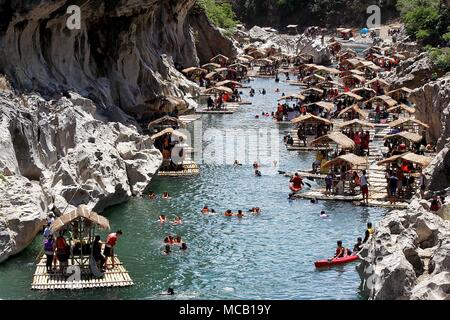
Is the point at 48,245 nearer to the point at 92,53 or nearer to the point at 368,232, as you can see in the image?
the point at 368,232

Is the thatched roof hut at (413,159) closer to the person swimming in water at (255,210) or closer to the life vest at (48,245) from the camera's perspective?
the person swimming in water at (255,210)

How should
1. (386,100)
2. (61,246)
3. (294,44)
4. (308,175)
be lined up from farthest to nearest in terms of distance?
(294,44), (386,100), (308,175), (61,246)

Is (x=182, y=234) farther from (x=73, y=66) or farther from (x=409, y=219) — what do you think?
(x=73, y=66)

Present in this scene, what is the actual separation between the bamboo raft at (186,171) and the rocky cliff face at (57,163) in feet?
3.79

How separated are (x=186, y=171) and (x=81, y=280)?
65.4 feet

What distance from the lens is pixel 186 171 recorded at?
5247 centimetres

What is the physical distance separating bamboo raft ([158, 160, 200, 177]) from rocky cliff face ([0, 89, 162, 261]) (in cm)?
115

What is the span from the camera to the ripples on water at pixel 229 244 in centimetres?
3328

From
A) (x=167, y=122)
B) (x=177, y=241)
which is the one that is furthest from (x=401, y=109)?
(x=177, y=241)

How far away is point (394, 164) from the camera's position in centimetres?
4816

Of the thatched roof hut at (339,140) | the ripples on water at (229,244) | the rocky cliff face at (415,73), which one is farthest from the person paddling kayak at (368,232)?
the rocky cliff face at (415,73)

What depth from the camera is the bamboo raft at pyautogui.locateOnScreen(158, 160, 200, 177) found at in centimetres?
5181
